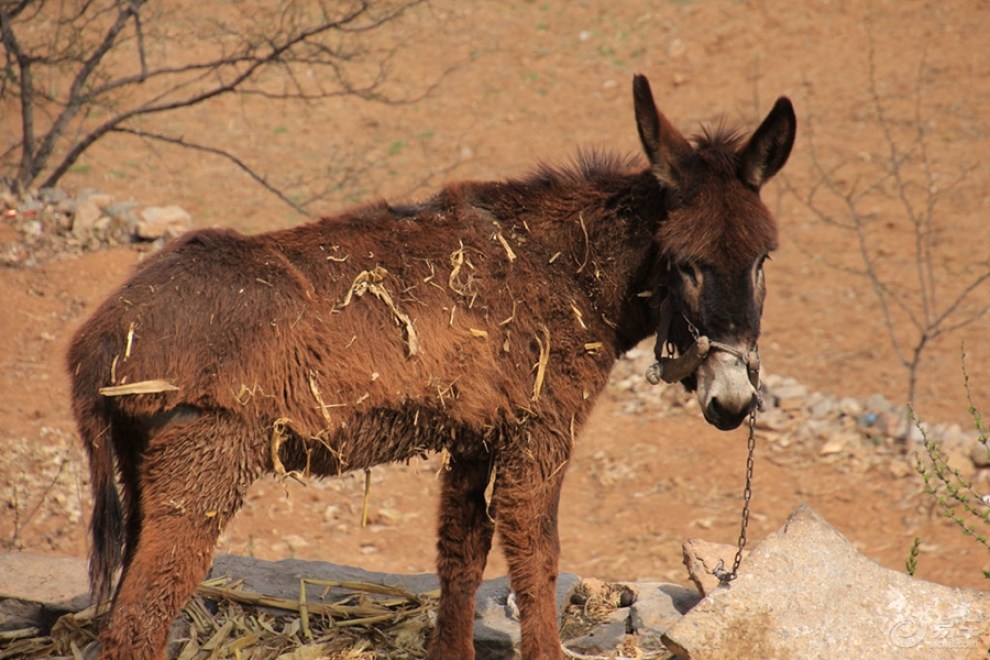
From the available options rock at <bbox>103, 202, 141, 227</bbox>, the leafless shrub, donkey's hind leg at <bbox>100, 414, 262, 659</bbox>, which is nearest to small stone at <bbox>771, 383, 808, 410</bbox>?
the leafless shrub

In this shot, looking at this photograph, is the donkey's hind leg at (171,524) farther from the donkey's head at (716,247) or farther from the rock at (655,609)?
the rock at (655,609)

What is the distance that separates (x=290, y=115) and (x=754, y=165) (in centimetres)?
1442

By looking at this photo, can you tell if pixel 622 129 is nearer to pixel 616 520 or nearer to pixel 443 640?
A: pixel 616 520

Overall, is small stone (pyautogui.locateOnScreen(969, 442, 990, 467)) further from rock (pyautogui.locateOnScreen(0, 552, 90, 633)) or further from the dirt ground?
rock (pyautogui.locateOnScreen(0, 552, 90, 633))

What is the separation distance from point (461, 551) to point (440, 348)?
1067mm

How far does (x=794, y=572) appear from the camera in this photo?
4.64m

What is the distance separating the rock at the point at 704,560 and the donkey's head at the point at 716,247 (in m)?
1.36

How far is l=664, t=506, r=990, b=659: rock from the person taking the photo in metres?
4.39

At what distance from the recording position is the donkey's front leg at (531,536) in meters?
4.49

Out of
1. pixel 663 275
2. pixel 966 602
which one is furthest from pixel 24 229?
pixel 966 602

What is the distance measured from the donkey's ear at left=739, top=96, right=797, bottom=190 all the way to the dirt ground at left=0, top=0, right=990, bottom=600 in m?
1.16

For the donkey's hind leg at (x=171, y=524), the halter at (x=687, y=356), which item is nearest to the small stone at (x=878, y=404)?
the halter at (x=687, y=356)

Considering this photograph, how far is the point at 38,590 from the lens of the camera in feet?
17.6

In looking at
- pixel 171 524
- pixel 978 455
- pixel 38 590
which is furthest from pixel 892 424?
pixel 171 524
